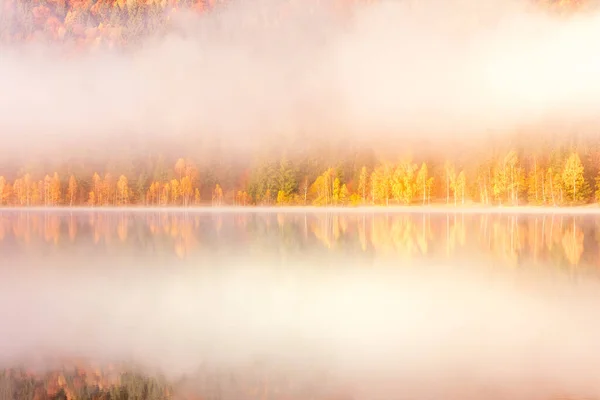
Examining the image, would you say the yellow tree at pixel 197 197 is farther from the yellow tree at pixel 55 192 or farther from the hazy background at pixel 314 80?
the yellow tree at pixel 55 192

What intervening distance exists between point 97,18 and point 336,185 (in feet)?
367

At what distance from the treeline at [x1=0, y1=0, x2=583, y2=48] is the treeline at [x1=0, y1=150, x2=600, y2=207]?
6931 cm

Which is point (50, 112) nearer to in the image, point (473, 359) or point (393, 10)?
point (393, 10)

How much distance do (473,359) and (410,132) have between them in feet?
405

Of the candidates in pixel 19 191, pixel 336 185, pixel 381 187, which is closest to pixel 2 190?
pixel 19 191

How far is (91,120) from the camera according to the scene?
162m

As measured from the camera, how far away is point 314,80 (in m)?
160

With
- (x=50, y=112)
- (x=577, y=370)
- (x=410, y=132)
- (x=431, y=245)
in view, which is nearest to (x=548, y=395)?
(x=577, y=370)

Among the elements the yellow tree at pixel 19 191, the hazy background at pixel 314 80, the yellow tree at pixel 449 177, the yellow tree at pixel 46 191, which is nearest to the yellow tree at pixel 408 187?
the yellow tree at pixel 449 177

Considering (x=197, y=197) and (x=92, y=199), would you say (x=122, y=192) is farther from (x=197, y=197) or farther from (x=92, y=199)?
(x=197, y=197)

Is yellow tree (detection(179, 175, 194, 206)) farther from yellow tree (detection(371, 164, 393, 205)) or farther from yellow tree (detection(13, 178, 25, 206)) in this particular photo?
yellow tree (detection(371, 164, 393, 205))

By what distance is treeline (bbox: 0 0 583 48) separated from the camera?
6865 inches

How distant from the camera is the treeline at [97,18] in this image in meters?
174

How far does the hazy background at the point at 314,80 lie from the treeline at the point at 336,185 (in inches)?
643
